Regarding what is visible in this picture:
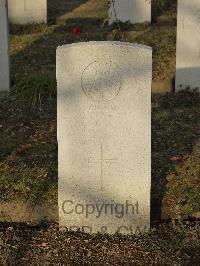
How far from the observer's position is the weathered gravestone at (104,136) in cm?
409

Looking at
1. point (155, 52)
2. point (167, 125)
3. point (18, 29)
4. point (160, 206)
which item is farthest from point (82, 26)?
point (160, 206)

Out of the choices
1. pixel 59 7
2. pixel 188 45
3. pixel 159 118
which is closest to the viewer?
pixel 159 118

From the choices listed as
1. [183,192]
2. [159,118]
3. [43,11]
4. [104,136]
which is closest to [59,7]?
[43,11]

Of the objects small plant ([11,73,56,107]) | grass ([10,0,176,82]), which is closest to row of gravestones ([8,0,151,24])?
grass ([10,0,176,82])

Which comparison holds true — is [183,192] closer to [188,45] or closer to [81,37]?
[188,45]

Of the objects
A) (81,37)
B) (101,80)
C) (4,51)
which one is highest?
(101,80)

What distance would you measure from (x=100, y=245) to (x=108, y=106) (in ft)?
3.19

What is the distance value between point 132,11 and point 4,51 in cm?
476

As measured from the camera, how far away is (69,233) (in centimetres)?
443

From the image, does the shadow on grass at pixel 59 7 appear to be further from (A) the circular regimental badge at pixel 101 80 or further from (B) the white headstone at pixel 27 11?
(A) the circular regimental badge at pixel 101 80

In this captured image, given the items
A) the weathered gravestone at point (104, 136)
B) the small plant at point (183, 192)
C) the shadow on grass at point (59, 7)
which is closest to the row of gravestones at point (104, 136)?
the weathered gravestone at point (104, 136)

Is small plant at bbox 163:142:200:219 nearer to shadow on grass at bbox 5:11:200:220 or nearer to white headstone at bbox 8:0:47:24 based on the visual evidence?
shadow on grass at bbox 5:11:200:220

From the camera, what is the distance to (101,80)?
163 inches

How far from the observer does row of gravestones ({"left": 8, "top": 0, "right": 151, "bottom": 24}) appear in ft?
38.4
